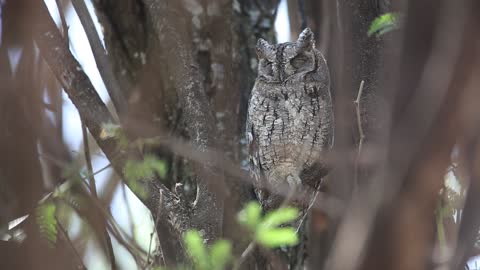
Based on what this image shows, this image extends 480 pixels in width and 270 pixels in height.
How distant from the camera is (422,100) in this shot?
0.75 meters

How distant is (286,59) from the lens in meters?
3.21

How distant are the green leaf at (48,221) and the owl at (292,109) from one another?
1693mm

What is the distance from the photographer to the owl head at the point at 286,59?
3174 millimetres

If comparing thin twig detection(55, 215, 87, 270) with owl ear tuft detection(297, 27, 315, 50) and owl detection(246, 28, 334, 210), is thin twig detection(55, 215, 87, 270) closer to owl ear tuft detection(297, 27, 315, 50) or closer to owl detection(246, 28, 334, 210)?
owl detection(246, 28, 334, 210)

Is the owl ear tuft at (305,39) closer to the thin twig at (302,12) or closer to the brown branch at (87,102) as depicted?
the thin twig at (302,12)

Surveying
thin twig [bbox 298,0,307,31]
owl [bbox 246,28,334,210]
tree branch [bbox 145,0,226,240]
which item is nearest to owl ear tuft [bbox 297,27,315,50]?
owl [bbox 246,28,334,210]

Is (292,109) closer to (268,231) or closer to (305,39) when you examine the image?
(305,39)

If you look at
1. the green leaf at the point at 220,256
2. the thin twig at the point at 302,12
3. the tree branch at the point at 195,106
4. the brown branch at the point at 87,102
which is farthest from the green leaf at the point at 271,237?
the thin twig at the point at 302,12

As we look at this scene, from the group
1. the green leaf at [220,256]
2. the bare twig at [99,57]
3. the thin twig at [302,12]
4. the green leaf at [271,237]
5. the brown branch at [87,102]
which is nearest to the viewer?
the green leaf at [271,237]

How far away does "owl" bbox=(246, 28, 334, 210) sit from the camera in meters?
3.18

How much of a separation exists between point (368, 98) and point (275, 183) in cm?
105

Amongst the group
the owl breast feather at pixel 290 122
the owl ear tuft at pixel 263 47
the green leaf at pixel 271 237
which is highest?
the owl ear tuft at pixel 263 47

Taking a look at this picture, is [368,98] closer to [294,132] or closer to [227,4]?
[294,132]

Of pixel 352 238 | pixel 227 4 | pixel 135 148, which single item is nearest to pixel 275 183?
pixel 227 4
